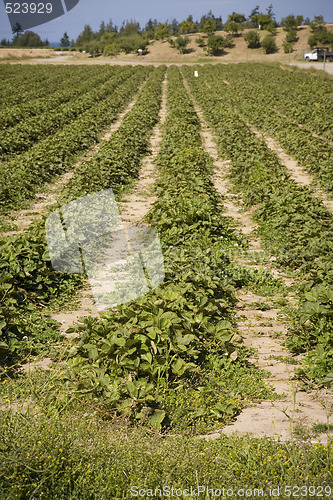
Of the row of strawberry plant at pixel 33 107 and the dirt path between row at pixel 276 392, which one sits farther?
the row of strawberry plant at pixel 33 107

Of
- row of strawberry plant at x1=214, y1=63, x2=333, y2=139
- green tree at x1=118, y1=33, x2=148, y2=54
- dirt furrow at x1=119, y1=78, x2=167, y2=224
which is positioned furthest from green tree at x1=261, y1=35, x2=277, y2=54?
dirt furrow at x1=119, y1=78, x2=167, y2=224

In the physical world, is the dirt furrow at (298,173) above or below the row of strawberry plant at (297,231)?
below

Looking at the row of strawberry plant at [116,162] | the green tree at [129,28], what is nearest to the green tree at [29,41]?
the green tree at [129,28]

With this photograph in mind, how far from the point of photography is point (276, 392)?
15.7 feet

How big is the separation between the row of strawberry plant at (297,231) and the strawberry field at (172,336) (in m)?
0.03

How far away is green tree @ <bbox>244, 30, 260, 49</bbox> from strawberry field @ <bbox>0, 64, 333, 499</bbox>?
86386 mm

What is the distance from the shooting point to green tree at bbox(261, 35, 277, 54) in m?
87.2

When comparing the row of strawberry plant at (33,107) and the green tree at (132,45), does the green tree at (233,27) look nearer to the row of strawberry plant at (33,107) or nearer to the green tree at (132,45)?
the green tree at (132,45)

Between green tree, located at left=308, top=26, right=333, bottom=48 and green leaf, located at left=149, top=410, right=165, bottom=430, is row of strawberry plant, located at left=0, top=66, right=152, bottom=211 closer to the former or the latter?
green leaf, located at left=149, top=410, right=165, bottom=430

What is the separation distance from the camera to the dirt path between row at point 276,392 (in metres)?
4.16

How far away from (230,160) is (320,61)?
59227 millimetres

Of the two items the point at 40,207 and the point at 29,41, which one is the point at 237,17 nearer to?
the point at 29,41

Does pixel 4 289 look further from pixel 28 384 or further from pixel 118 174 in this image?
pixel 118 174

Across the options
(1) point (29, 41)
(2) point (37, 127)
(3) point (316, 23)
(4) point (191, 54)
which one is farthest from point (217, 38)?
(2) point (37, 127)
